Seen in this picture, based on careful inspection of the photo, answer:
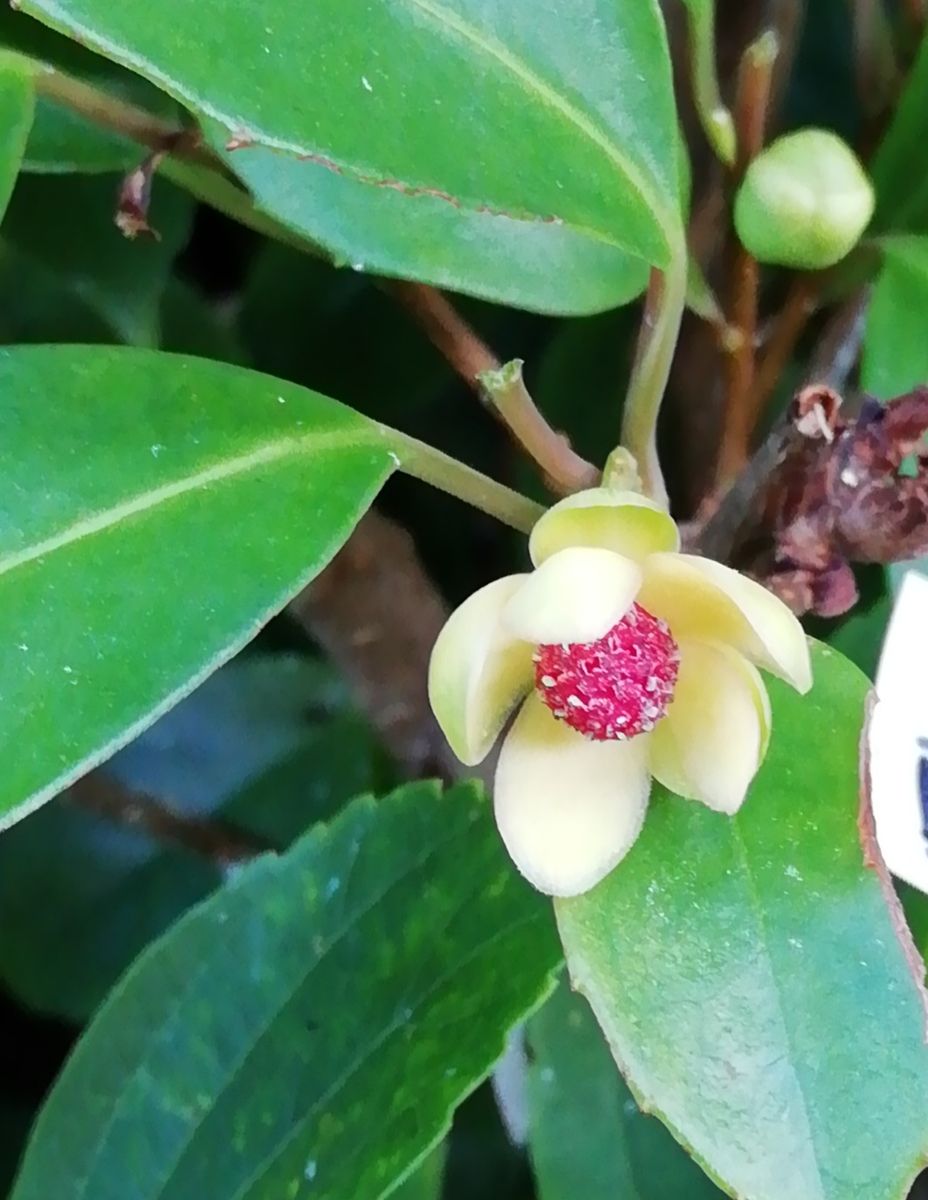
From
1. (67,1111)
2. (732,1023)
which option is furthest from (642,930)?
(67,1111)

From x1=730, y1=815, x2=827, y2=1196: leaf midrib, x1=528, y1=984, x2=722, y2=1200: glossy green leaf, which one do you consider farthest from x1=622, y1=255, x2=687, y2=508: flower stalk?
x1=528, y1=984, x2=722, y2=1200: glossy green leaf

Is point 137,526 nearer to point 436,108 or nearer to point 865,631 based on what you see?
point 436,108

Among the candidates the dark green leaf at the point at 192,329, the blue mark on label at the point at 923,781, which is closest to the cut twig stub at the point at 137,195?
the dark green leaf at the point at 192,329

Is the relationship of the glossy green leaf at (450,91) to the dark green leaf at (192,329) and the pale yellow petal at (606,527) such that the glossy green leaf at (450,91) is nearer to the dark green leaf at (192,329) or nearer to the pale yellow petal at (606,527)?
the pale yellow petal at (606,527)

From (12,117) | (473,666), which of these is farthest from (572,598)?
(12,117)

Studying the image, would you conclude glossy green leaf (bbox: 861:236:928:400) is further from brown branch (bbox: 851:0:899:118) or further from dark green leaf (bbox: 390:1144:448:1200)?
dark green leaf (bbox: 390:1144:448:1200)

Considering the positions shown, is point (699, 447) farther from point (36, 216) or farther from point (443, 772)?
point (36, 216)
